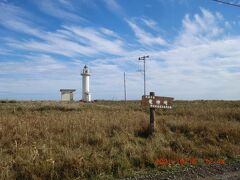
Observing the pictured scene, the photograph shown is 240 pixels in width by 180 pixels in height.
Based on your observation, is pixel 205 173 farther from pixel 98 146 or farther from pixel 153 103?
pixel 153 103

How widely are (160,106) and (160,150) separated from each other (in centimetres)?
268

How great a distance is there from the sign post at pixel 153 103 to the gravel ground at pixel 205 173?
3408 mm

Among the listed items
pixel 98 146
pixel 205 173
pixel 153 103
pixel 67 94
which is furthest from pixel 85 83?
pixel 205 173

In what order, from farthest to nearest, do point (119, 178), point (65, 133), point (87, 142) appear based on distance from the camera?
point (65, 133)
point (87, 142)
point (119, 178)

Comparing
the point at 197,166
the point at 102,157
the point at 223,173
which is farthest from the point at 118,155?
the point at 223,173

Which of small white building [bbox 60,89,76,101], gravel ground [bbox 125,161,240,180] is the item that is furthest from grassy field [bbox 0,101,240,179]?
small white building [bbox 60,89,76,101]

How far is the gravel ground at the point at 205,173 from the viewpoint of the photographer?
6000 mm

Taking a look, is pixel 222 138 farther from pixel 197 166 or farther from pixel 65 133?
pixel 65 133

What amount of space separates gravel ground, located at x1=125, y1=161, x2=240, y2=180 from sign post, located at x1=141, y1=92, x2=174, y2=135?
3.41 metres

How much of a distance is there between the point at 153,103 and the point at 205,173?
4113 millimetres

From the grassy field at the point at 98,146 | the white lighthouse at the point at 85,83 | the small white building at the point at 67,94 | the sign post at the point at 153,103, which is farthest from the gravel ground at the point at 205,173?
the white lighthouse at the point at 85,83

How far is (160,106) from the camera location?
10.3 metres

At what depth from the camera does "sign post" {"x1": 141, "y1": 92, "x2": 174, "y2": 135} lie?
10031mm

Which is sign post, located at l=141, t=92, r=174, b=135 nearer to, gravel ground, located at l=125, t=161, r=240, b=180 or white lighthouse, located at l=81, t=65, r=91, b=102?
gravel ground, located at l=125, t=161, r=240, b=180
